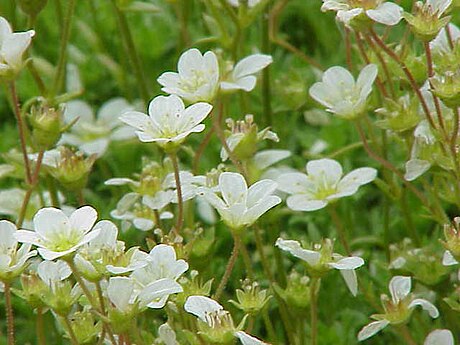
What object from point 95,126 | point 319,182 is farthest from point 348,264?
point 95,126

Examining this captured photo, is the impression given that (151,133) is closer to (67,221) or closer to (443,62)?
(67,221)

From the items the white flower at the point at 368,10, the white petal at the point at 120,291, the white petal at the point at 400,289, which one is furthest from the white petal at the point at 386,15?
the white petal at the point at 120,291

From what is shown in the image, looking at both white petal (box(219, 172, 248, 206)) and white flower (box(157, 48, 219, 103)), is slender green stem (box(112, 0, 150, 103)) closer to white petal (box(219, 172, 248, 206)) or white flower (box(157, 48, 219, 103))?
white flower (box(157, 48, 219, 103))

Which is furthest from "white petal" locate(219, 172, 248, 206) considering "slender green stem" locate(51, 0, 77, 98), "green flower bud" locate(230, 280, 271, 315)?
"slender green stem" locate(51, 0, 77, 98)

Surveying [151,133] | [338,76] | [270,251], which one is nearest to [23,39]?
[151,133]

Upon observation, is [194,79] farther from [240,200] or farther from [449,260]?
[449,260]

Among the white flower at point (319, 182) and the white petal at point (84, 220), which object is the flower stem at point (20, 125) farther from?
the white flower at point (319, 182)
